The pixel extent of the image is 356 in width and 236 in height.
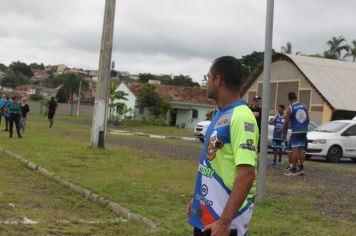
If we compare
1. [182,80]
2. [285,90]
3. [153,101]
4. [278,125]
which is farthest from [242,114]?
[182,80]

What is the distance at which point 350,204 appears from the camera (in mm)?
9078

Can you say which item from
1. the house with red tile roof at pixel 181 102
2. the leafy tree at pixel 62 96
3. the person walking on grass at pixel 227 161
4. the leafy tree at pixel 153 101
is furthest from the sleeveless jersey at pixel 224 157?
the leafy tree at pixel 62 96

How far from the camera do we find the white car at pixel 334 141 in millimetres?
19562

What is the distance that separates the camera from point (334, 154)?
65.4 feet

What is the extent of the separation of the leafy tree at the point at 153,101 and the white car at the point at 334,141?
32.1 m

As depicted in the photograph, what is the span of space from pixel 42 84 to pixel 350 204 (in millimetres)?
112435

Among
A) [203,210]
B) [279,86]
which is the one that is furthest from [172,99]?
[203,210]

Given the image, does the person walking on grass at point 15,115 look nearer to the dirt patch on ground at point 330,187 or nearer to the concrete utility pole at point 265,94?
the dirt patch on ground at point 330,187

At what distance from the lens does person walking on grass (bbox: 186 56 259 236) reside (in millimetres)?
3348

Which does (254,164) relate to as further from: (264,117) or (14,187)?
(14,187)

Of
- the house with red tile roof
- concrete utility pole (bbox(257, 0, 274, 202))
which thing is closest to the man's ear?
concrete utility pole (bbox(257, 0, 274, 202))

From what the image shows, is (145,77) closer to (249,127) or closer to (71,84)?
(71,84)

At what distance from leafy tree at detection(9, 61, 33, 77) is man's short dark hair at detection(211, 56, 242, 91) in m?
126

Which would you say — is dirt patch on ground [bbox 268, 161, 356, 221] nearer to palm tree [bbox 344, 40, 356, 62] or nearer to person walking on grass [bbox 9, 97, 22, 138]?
person walking on grass [bbox 9, 97, 22, 138]
